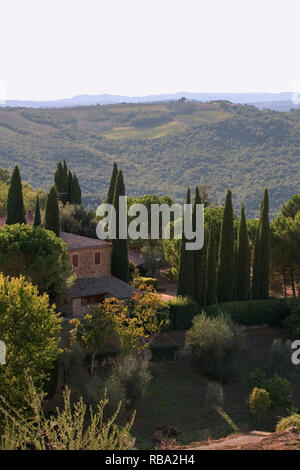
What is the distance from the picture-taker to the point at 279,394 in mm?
33938

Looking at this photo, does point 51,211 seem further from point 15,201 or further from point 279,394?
point 279,394

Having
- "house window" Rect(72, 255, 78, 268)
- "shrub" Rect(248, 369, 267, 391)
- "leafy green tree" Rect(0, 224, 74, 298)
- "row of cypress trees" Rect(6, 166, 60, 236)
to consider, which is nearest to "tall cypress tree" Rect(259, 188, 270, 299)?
"shrub" Rect(248, 369, 267, 391)

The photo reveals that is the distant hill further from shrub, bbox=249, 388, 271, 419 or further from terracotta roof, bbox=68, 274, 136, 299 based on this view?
shrub, bbox=249, 388, 271, 419

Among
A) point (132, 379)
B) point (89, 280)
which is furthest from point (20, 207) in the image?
point (132, 379)

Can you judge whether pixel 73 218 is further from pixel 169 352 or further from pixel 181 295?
pixel 169 352

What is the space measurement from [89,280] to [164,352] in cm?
889

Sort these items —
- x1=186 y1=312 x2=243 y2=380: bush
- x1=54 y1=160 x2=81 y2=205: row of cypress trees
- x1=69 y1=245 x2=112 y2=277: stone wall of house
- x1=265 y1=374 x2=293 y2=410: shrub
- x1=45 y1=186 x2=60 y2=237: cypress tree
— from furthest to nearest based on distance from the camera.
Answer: x1=54 y1=160 x2=81 y2=205: row of cypress trees, x1=69 y1=245 x2=112 y2=277: stone wall of house, x1=45 y1=186 x2=60 y2=237: cypress tree, x1=186 y1=312 x2=243 y2=380: bush, x1=265 y1=374 x2=293 y2=410: shrub

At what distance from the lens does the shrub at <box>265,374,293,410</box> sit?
111 feet

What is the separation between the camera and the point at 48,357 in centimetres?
2638

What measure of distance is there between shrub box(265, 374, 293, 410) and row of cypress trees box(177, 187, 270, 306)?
10436mm

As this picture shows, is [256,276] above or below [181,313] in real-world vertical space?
above

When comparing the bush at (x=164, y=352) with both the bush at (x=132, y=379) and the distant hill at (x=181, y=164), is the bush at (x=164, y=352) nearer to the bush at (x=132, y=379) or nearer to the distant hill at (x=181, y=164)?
the bush at (x=132, y=379)

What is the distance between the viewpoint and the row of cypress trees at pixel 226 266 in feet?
142

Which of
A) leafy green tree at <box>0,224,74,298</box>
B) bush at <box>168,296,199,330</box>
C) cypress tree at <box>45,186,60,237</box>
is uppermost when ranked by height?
cypress tree at <box>45,186,60,237</box>
